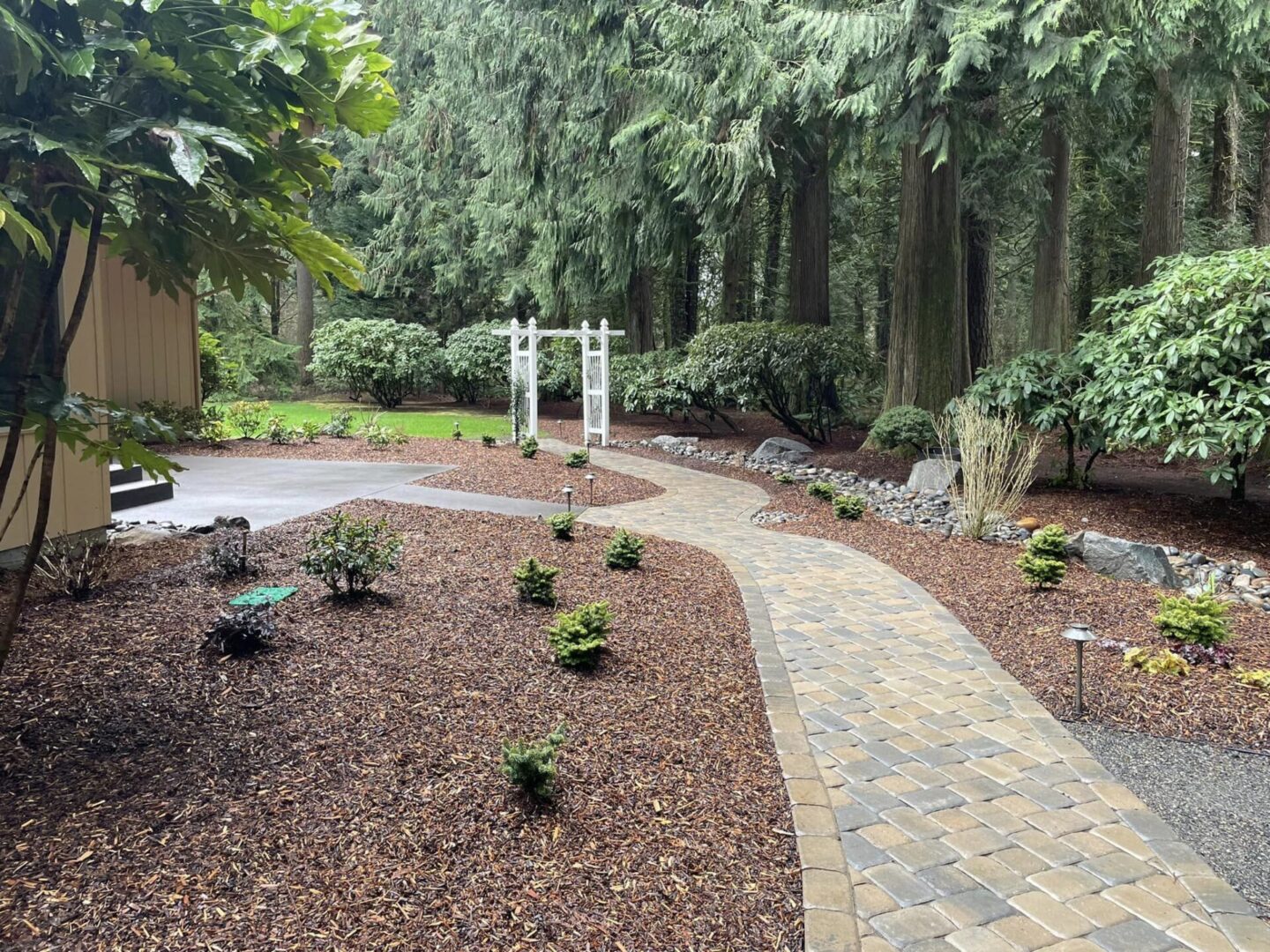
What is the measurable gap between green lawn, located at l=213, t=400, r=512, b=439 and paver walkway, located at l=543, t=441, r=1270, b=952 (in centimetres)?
990

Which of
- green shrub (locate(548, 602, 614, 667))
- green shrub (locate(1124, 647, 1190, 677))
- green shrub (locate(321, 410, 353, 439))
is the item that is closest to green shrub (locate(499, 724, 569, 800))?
green shrub (locate(548, 602, 614, 667))

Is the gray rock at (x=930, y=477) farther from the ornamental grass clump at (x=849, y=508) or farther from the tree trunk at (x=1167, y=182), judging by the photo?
the tree trunk at (x=1167, y=182)

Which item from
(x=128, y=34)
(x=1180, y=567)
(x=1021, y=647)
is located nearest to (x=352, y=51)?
(x=128, y=34)

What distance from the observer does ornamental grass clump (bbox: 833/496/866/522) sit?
24.3 ft

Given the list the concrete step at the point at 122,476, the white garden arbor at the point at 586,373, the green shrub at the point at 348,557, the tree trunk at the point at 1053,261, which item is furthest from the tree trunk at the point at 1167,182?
the concrete step at the point at 122,476

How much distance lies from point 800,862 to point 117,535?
15.4 feet

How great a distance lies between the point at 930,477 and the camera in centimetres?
842

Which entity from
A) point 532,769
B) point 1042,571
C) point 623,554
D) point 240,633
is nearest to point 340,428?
point 623,554

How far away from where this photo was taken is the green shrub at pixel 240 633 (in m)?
3.36

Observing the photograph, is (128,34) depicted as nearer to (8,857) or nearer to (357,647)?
(8,857)

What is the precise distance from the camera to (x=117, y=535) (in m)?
5.30

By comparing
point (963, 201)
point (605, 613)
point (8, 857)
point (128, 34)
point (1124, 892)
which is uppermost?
point (963, 201)

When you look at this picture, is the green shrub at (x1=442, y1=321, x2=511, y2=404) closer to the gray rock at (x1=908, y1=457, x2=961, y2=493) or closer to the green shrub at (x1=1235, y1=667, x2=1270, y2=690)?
the gray rock at (x1=908, y1=457, x2=961, y2=493)

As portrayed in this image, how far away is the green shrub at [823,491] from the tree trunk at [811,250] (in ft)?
16.8
